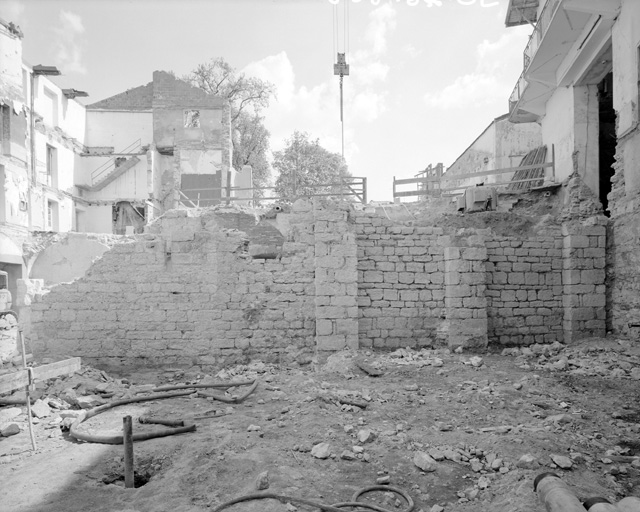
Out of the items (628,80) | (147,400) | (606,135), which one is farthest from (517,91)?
(147,400)

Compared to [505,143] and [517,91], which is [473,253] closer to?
[517,91]

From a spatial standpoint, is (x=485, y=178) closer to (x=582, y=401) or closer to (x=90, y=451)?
(x=582, y=401)

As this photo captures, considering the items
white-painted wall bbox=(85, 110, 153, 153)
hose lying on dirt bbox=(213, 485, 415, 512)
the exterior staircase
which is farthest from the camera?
white-painted wall bbox=(85, 110, 153, 153)

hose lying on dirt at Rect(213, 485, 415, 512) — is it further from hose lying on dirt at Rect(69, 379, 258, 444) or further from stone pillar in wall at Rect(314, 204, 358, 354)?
stone pillar in wall at Rect(314, 204, 358, 354)

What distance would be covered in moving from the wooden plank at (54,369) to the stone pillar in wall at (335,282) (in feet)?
14.0

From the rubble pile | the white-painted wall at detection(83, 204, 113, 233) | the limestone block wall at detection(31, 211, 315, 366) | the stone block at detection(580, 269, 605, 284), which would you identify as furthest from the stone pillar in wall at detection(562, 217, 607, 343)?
the white-painted wall at detection(83, 204, 113, 233)

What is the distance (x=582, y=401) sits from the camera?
570 cm

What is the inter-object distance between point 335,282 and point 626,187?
6.33m

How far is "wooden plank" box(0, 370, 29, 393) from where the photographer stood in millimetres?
4434

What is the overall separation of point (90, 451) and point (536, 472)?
14.7ft

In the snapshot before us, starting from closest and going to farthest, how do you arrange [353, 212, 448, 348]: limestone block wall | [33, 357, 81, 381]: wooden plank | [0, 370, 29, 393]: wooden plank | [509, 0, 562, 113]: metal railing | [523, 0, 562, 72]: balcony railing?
1. [0, 370, 29, 393]: wooden plank
2. [33, 357, 81, 381]: wooden plank
3. [353, 212, 448, 348]: limestone block wall
4. [523, 0, 562, 72]: balcony railing
5. [509, 0, 562, 113]: metal railing

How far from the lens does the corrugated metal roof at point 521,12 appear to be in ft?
47.4

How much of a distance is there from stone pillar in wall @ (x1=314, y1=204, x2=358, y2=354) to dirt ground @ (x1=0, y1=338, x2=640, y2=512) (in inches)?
40.3

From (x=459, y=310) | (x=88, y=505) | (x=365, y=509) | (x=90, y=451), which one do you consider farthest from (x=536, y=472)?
(x=459, y=310)
